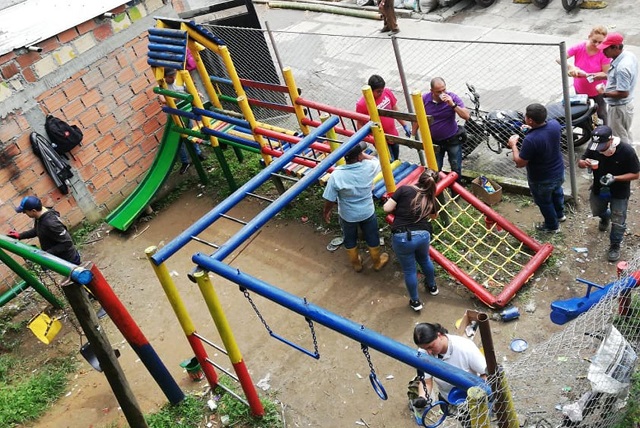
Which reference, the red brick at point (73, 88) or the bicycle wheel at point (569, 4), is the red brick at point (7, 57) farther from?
the bicycle wheel at point (569, 4)

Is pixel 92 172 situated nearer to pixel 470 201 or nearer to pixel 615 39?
pixel 470 201

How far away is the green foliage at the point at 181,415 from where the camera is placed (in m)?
5.15

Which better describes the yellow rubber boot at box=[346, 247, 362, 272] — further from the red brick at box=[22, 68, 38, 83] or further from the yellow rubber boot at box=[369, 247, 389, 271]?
the red brick at box=[22, 68, 38, 83]

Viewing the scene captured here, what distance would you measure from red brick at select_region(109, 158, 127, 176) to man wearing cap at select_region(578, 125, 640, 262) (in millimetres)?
6045

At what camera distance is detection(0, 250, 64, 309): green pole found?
631cm

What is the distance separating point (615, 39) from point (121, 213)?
646 cm

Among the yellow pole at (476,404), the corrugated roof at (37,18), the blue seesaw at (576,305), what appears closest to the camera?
the yellow pole at (476,404)

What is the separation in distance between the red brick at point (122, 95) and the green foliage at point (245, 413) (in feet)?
15.6

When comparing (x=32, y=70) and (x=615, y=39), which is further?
(x=32, y=70)

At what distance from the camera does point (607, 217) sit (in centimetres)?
609

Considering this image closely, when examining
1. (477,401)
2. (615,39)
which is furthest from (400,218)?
(615,39)

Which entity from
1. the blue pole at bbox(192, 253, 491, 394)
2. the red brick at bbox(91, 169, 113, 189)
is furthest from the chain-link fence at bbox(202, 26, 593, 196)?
the blue pole at bbox(192, 253, 491, 394)

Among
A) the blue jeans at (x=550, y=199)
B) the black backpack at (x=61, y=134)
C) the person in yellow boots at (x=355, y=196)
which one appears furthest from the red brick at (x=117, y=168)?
the blue jeans at (x=550, y=199)

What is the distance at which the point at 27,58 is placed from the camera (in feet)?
23.7
